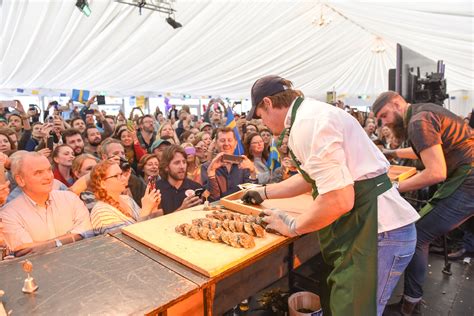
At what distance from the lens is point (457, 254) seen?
3.60 metres

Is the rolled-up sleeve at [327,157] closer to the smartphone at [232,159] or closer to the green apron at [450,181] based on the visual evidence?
the green apron at [450,181]

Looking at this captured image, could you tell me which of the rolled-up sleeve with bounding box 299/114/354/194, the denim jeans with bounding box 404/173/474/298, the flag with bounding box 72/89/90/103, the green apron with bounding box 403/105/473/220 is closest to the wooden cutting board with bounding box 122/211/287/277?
the rolled-up sleeve with bounding box 299/114/354/194

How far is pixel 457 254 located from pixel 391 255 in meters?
2.79

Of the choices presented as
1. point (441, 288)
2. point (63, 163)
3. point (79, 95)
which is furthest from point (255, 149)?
point (79, 95)

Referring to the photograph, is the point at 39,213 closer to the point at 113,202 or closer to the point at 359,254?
the point at 113,202

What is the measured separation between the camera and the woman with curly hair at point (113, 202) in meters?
2.08

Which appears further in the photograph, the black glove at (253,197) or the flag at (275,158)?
the flag at (275,158)

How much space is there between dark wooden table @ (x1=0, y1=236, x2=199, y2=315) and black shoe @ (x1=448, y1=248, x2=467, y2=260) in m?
3.63

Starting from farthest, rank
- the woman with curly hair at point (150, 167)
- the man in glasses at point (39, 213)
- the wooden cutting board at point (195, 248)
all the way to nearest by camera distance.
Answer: the woman with curly hair at point (150, 167) → the man in glasses at point (39, 213) → the wooden cutting board at point (195, 248)

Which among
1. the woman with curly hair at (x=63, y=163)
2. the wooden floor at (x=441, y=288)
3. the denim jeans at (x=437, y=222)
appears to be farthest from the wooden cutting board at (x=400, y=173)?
the woman with curly hair at (x=63, y=163)

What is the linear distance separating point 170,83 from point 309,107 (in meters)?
10.1

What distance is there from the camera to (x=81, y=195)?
275 centimetres

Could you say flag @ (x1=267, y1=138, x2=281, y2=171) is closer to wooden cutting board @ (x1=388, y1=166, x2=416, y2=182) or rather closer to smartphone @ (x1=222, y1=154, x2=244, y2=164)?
smartphone @ (x1=222, y1=154, x2=244, y2=164)

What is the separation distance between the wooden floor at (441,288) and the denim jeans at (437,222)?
47cm
